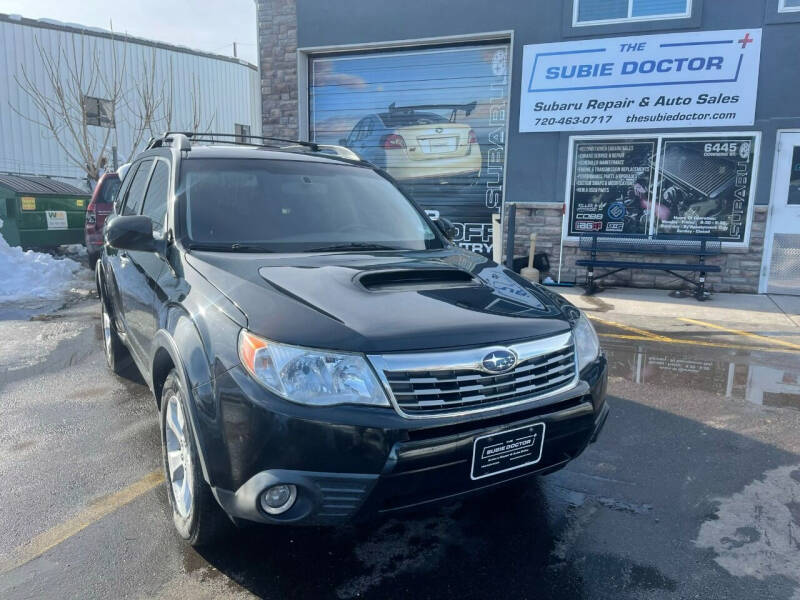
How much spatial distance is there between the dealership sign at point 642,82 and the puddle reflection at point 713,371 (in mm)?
4601

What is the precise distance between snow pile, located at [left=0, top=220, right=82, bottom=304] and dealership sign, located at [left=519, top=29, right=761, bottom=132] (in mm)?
8025

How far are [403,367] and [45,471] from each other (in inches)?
97.0

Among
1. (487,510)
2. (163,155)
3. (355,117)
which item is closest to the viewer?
(487,510)

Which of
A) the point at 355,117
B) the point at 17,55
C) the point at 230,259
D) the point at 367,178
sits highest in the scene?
the point at 17,55

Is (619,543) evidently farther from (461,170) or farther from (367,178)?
(461,170)

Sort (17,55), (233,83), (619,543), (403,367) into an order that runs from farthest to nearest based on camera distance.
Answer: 1. (233,83)
2. (17,55)
3. (619,543)
4. (403,367)

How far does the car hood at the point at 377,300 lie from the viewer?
6.90 ft

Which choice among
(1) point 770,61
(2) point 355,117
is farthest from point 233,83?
(1) point 770,61

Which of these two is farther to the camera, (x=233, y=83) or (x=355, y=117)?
(x=233, y=83)

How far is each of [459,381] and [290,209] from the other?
167 centimetres

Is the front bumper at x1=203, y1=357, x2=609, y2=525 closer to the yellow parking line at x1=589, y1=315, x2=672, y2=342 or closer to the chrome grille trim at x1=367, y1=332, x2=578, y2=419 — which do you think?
the chrome grille trim at x1=367, y1=332, x2=578, y2=419

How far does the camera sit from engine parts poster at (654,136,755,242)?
8875 mm

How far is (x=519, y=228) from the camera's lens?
10.0m

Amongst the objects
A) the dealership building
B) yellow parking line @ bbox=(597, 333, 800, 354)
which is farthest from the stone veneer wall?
yellow parking line @ bbox=(597, 333, 800, 354)
